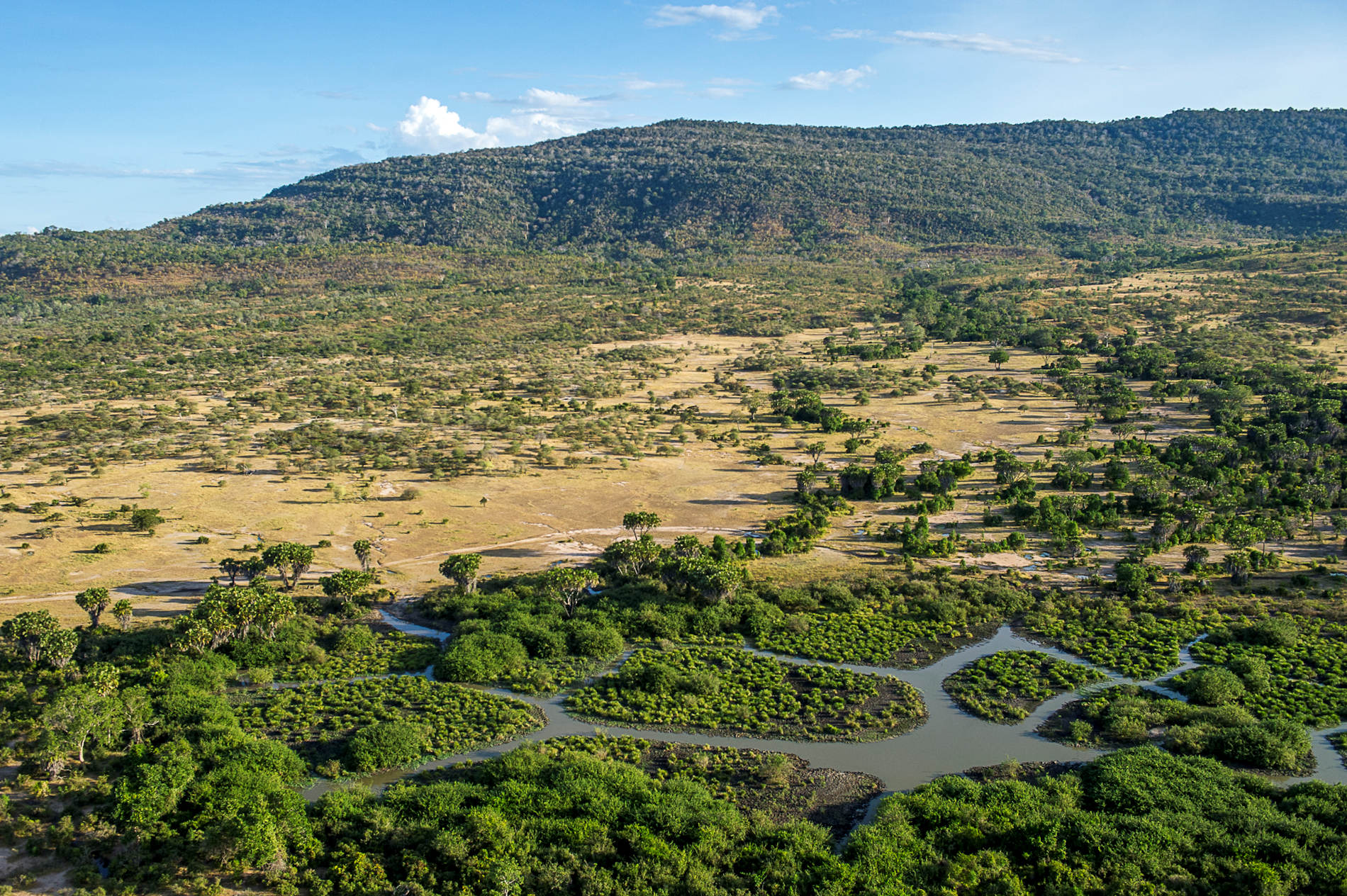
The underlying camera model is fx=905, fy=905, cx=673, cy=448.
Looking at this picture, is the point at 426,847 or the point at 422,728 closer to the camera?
the point at 426,847

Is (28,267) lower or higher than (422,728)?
higher

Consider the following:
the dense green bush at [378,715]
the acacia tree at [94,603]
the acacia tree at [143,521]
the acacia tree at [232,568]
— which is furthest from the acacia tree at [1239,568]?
the acacia tree at [143,521]

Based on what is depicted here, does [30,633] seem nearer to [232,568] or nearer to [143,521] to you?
[232,568]

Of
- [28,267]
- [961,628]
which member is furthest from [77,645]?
[28,267]

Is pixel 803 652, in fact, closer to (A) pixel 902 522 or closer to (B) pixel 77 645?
(A) pixel 902 522

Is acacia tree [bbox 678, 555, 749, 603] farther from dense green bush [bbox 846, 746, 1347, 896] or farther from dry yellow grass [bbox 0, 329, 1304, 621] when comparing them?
dense green bush [bbox 846, 746, 1347, 896]

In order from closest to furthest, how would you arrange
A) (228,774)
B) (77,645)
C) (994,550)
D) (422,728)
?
1. (228,774)
2. (422,728)
3. (77,645)
4. (994,550)
